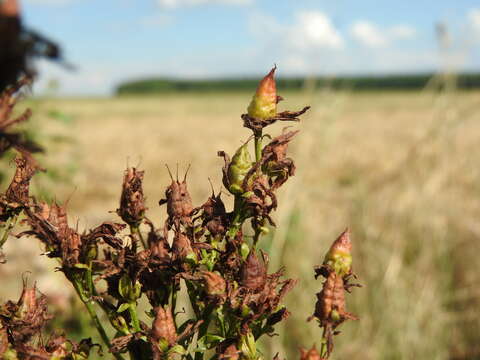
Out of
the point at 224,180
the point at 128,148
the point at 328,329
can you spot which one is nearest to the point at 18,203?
the point at 224,180

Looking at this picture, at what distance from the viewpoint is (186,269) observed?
1363mm

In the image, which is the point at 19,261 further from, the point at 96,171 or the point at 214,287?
the point at 96,171

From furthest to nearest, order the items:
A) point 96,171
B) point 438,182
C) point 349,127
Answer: point 349,127, point 96,171, point 438,182

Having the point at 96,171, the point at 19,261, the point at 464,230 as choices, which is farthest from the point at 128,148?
the point at 464,230

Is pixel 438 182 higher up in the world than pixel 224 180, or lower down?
higher up

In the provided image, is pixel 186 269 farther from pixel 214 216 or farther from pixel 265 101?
pixel 265 101

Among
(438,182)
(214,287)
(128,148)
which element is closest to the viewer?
(214,287)

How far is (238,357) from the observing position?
1325 millimetres

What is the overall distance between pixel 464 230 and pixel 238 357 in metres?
5.86

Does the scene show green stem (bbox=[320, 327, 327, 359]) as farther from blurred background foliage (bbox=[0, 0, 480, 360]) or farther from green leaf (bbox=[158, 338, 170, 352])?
blurred background foliage (bbox=[0, 0, 480, 360])

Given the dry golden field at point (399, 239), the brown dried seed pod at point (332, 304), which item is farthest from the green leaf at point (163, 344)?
the dry golden field at point (399, 239)

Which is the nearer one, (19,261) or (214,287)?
(214,287)

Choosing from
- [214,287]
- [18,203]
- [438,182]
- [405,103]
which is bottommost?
[214,287]

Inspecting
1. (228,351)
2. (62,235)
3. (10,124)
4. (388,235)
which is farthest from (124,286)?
(388,235)
